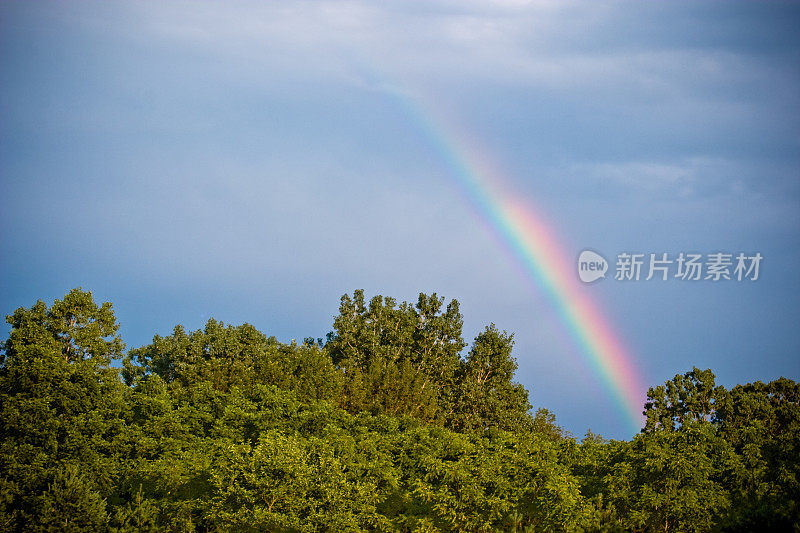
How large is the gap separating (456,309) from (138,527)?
59.1 metres

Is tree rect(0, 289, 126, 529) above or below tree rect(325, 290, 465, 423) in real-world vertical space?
below

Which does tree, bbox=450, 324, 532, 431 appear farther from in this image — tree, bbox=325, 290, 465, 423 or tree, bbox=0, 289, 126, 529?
Answer: tree, bbox=0, 289, 126, 529

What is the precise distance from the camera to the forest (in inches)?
2045

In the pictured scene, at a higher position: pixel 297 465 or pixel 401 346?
pixel 401 346

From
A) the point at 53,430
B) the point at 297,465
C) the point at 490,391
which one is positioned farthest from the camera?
the point at 490,391

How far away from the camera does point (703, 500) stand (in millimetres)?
56219

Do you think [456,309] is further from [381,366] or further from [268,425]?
[268,425]

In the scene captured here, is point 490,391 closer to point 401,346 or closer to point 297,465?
point 401,346

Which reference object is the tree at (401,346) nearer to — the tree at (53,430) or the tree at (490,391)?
the tree at (490,391)

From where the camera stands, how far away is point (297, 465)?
5250 centimetres

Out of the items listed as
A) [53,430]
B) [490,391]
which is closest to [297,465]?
[53,430]

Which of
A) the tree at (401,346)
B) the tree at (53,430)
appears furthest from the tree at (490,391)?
the tree at (53,430)

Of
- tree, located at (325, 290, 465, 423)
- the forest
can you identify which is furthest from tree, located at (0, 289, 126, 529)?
tree, located at (325, 290, 465, 423)

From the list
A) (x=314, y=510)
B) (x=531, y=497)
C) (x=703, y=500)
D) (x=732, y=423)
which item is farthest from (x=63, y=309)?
(x=732, y=423)
